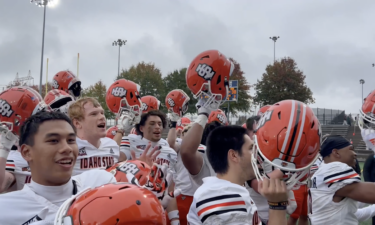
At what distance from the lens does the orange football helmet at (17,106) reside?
143 inches

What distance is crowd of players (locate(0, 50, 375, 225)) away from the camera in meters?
1.96

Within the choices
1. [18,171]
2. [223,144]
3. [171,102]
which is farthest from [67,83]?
[223,144]

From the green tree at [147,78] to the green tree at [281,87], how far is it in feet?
36.9

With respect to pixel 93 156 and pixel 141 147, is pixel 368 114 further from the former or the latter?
pixel 141 147

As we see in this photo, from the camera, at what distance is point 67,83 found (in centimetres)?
720

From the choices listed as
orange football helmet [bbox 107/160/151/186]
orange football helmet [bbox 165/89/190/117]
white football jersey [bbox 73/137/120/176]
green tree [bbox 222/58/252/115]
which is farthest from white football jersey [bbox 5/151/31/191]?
green tree [bbox 222/58/252/115]

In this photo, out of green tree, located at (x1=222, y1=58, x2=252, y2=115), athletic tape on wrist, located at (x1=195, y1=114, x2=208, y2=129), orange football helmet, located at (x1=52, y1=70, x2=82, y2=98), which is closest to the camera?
athletic tape on wrist, located at (x1=195, y1=114, x2=208, y2=129)

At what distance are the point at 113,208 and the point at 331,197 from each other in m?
2.91

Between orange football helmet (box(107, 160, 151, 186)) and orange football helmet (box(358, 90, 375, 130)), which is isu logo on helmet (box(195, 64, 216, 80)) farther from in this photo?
orange football helmet (box(358, 90, 375, 130))

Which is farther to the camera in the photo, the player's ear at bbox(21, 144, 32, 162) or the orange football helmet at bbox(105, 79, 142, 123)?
the orange football helmet at bbox(105, 79, 142, 123)

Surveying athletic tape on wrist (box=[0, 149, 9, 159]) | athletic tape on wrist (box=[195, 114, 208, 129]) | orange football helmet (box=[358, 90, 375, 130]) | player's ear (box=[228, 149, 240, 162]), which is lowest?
athletic tape on wrist (box=[0, 149, 9, 159])

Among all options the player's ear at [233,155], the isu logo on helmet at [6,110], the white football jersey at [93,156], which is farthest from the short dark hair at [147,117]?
the player's ear at [233,155]

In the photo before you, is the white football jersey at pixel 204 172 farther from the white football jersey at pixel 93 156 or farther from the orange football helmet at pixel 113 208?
the orange football helmet at pixel 113 208

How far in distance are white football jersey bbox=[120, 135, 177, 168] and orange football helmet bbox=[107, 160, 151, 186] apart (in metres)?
2.19
